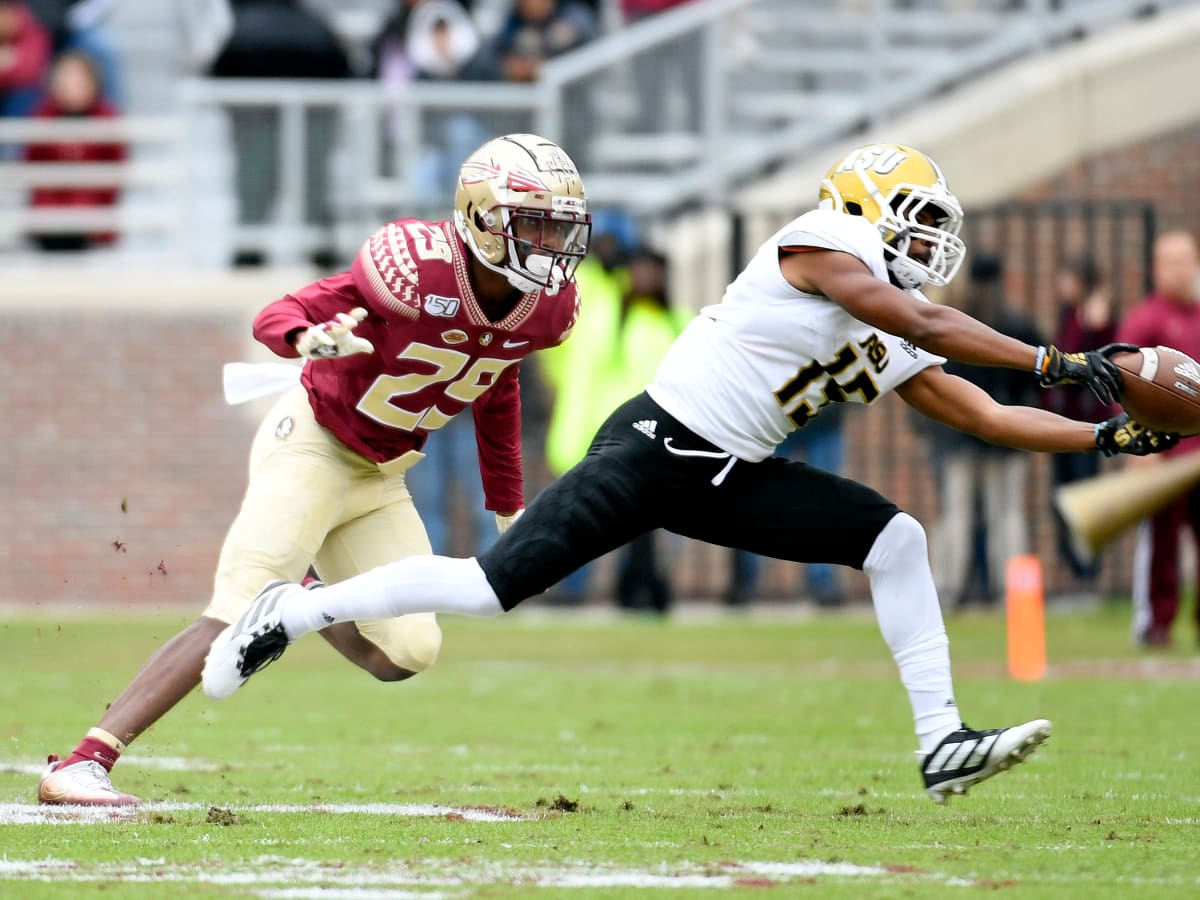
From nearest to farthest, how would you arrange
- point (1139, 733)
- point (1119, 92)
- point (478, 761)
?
point (478, 761)
point (1139, 733)
point (1119, 92)

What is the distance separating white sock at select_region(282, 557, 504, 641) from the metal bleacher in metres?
8.51

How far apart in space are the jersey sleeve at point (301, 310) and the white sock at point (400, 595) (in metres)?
0.68

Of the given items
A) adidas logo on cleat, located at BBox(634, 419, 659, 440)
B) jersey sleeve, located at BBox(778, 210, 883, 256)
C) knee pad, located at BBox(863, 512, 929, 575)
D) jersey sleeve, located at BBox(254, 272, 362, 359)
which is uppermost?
jersey sleeve, located at BBox(778, 210, 883, 256)

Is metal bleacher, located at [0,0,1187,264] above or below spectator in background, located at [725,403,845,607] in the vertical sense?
above

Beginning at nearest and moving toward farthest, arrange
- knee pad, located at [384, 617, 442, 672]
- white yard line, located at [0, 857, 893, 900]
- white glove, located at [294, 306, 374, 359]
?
white yard line, located at [0, 857, 893, 900], white glove, located at [294, 306, 374, 359], knee pad, located at [384, 617, 442, 672]

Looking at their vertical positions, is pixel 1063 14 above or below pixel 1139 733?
above

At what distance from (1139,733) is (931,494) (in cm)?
671

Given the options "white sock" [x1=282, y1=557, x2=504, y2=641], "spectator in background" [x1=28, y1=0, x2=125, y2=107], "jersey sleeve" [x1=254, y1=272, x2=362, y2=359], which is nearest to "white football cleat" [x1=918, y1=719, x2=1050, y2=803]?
"white sock" [x1=282, y1=557, x2=504, y2=641]

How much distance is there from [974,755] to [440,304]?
1.99 meters

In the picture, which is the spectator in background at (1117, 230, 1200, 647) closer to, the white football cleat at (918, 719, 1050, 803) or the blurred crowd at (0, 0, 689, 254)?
the blurred crowd at (0, 0, 689, 254)

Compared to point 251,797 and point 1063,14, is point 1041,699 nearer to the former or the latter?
point 251,797

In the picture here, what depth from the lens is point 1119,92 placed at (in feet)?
52.0

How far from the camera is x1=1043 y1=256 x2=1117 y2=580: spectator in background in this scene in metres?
13.2

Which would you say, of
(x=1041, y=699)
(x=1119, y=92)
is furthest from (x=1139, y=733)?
(x=1119, y=92)
